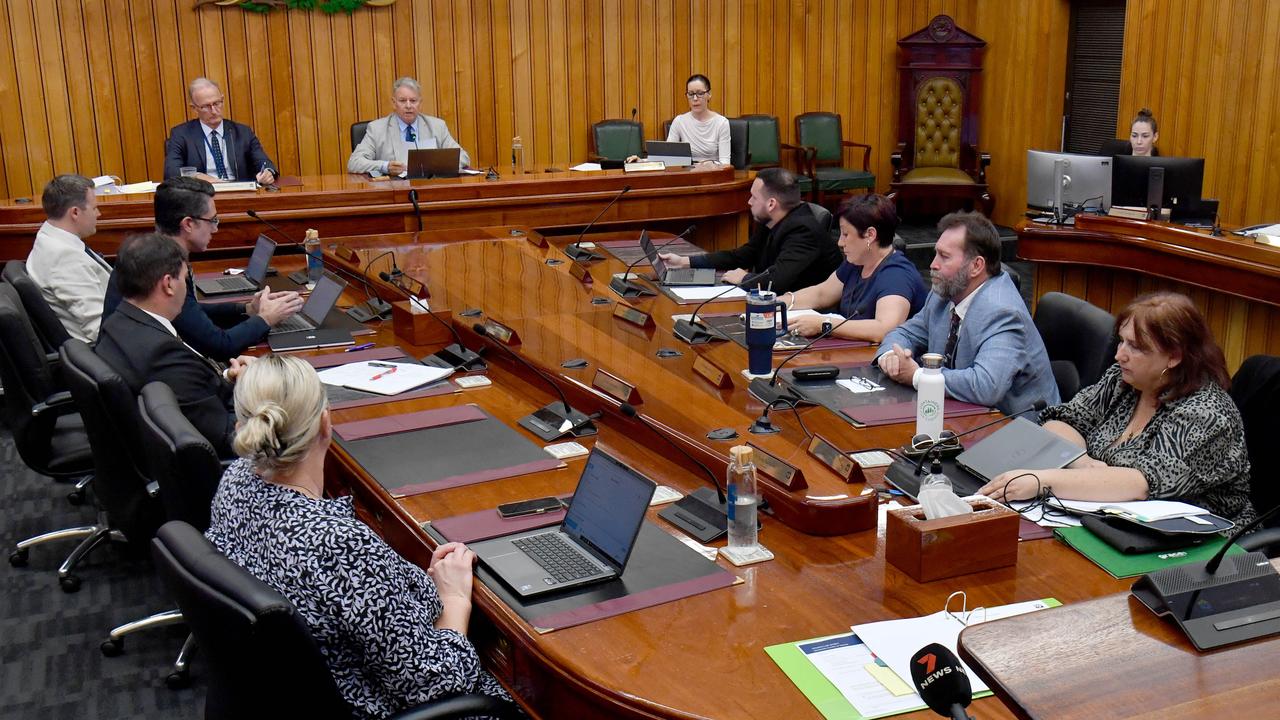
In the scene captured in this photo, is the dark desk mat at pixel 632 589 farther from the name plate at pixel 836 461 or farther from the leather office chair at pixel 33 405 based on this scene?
the leather office chair at pixel 33 405

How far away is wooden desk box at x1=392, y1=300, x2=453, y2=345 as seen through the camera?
391cm

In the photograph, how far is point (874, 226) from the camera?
4.29 metres

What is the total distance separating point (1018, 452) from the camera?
260cm

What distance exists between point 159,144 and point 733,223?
3.77 meters

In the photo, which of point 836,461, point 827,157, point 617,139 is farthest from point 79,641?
point 827,157

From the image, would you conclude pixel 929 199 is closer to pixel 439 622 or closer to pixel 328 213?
pixel 328 213

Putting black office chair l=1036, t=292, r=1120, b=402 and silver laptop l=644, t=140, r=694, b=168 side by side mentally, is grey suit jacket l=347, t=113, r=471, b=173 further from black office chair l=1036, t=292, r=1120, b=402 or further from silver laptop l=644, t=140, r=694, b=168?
black office chair l=1036, t=292, r=1120, b=402

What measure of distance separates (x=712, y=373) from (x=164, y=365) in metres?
1.51

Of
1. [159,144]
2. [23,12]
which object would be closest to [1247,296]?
[159,144]

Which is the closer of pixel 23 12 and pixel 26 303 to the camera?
pixel 26 303

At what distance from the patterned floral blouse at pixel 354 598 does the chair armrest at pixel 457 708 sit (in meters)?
0.03

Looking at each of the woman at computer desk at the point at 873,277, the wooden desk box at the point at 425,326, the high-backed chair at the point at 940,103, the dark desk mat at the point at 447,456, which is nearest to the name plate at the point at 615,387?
the dark desk mat at the point at 447,456

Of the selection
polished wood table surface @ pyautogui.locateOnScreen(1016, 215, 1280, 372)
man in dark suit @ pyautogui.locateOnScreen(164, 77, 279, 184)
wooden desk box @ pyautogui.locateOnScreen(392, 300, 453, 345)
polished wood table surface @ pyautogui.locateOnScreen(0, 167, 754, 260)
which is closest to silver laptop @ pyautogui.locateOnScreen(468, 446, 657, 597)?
wooden desk box @ pyautogui.locateOnScreen(392, 300, 453, 345)

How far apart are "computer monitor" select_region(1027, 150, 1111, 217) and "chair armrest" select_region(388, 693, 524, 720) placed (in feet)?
15.7
